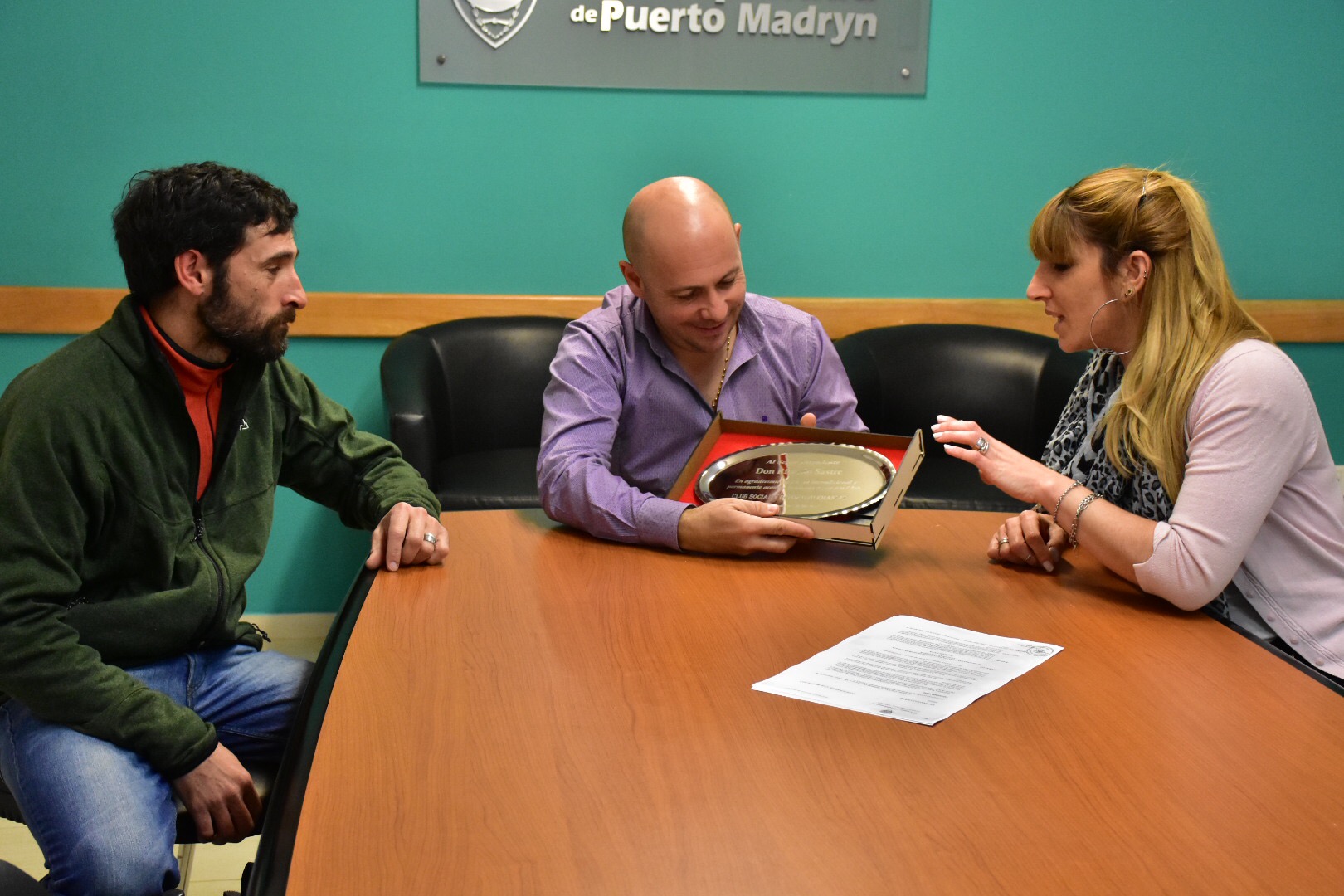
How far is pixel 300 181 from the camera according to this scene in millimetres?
3670

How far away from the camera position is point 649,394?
93.4 inches

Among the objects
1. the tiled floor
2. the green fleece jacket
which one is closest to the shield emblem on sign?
the green fleece jacket

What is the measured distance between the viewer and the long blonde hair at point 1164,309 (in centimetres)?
185

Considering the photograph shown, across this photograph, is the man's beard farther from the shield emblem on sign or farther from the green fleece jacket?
the shield emblem on sign

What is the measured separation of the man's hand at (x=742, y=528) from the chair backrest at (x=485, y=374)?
1718 mm

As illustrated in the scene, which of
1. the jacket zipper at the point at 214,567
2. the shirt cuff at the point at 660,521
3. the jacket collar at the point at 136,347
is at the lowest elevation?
the jacket zipper at the point at 214,567

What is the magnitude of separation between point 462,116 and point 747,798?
297cm

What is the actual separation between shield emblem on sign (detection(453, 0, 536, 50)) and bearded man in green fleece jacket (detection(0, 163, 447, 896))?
178 cm

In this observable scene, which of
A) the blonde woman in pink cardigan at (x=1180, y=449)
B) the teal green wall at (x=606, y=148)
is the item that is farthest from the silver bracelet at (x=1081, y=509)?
the teal green wall at (x=606, y=148)

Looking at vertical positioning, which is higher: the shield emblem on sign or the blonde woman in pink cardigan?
the shield emblem on sign

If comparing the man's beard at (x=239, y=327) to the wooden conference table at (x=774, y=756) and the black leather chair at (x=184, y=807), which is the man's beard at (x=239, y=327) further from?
the black leather chair at (x=184, y=807)

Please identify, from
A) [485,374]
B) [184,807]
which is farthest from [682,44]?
[184,807]

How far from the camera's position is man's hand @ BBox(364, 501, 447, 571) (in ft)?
6.30

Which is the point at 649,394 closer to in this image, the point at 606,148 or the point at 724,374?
the point at 724,374
